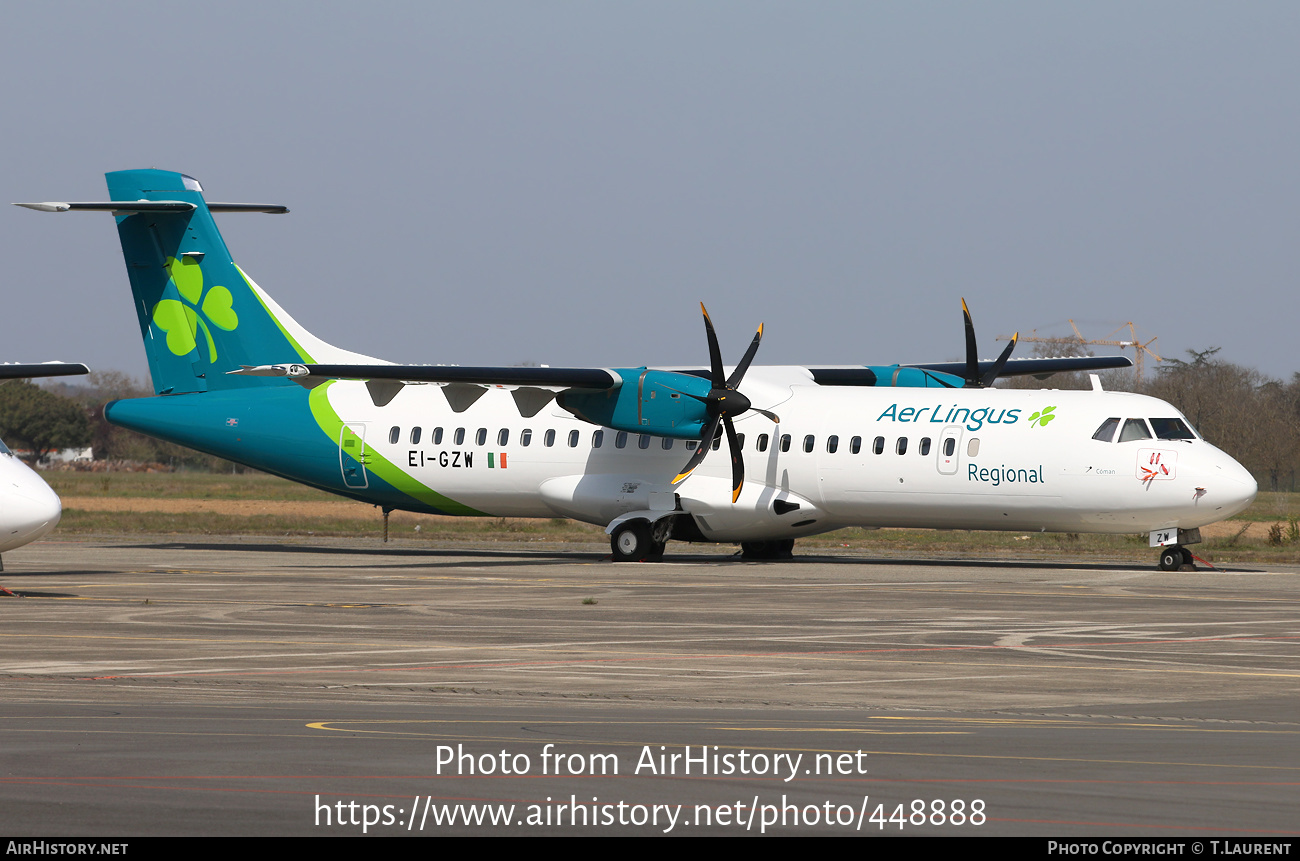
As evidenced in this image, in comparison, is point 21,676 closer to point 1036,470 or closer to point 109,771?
point 109,771

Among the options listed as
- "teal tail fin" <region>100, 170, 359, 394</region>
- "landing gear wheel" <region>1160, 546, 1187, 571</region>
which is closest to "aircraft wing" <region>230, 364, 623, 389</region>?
"teal tail fin" <region>100, 170, 359, 394</region>

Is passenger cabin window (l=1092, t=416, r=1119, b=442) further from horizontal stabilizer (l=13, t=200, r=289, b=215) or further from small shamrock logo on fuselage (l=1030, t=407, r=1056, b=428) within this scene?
horizontal stabilizer (l=13, t=200, r=289, b=215)

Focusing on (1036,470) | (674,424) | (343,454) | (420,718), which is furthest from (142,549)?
(420,718)

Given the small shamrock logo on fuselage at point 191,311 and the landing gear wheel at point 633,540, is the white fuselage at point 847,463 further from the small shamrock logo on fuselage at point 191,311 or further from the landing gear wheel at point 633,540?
the small shamrock logo on fuselage at point 191,311

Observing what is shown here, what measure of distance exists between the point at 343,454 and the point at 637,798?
26.6 metres

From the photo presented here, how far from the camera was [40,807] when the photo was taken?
7.18 m

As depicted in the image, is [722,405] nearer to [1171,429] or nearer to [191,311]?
[1171,429]

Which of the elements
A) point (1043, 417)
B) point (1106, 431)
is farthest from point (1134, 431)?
point (1043, 417)

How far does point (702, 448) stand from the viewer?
3016 cm

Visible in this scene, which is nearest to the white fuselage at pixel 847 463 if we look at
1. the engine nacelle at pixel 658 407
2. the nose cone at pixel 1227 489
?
the nose cone at pixel 1227 489

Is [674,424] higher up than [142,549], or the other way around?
[674,424]

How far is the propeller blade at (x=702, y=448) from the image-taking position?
30.0 m

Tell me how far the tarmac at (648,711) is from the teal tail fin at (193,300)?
11790 mm

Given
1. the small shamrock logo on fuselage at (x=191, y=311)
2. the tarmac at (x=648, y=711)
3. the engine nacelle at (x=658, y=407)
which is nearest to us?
the tarmac at (x=648, y=711)
